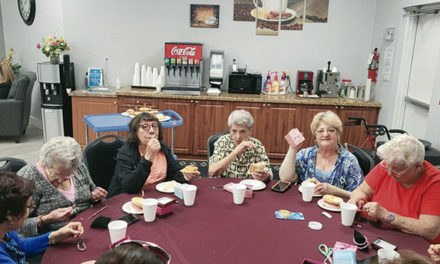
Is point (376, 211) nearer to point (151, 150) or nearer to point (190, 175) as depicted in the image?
point (190, 175)

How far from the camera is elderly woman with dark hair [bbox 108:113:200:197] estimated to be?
2.40 m

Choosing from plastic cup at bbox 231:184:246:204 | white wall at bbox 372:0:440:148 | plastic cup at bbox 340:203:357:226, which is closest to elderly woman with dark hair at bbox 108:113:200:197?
plastic cup at bbox 231:184:246:204

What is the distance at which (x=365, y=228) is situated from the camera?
197 cm

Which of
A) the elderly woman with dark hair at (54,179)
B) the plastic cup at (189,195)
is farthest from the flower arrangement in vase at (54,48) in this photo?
the plastic cup at (189,195)

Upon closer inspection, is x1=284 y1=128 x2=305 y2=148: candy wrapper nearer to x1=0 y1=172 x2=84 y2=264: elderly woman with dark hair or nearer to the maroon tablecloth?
the maroon tablecloth

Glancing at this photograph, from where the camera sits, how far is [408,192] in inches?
83.5

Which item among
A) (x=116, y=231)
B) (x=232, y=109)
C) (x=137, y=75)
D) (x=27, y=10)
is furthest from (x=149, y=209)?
(x=27, y=10)

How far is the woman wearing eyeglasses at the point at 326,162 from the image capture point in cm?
260

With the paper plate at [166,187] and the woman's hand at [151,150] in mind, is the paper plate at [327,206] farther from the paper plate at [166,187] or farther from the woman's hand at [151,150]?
the woman's hand at [151,150]

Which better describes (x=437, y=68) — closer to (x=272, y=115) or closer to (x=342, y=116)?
(x=342, y=116)

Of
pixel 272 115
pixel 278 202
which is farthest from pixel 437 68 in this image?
pixel 278 202

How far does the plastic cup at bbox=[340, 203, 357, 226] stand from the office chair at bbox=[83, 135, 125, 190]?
5.77 feet

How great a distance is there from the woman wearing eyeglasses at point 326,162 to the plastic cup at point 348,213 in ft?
1.80

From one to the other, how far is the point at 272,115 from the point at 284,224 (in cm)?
326
